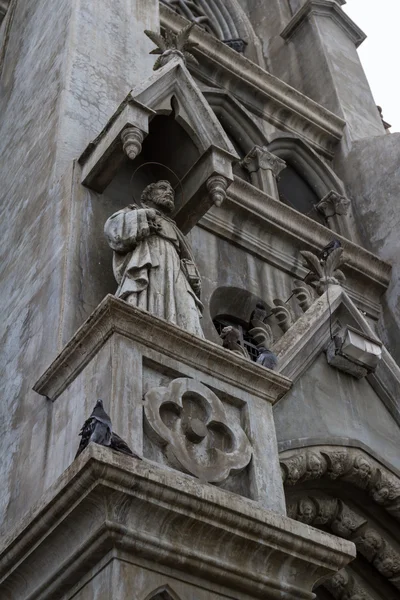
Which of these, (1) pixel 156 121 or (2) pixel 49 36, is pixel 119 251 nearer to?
Result: (1) pixel 156 121

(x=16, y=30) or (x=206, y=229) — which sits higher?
(x=16, y=30)

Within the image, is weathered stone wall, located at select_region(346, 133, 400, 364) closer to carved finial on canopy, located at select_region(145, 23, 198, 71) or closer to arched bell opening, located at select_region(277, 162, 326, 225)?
arched bell opening, located at select_region(277, 162, 326, 225)

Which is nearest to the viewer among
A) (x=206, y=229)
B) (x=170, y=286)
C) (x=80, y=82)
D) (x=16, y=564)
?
(x=16, y=564)

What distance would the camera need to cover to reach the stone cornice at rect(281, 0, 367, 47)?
62.8 feet

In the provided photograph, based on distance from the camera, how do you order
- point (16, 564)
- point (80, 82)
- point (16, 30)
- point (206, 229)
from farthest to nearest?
1. point (16, 30)
2. point (206, 229)
3. point (80, 82)
4. point (16, 564)

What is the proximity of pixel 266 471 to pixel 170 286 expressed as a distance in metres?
1.73

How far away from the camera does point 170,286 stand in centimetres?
764

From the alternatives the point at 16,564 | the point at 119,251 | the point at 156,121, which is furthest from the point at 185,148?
the point at 16,564

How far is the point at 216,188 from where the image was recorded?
862 cm

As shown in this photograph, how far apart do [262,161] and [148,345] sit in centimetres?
830

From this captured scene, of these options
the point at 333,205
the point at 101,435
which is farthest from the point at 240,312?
the point at 101,435

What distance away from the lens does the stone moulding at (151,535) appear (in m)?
5.38

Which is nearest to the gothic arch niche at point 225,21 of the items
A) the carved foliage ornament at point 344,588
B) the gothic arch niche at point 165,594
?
the carved foliage ornament at point 344,588

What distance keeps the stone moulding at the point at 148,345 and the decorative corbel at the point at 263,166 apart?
715 centimetres
